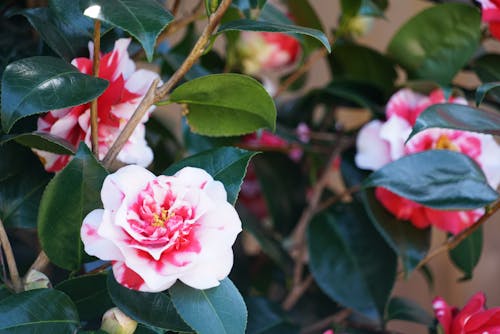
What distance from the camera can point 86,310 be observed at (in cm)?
60

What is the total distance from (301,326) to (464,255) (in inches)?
8.4

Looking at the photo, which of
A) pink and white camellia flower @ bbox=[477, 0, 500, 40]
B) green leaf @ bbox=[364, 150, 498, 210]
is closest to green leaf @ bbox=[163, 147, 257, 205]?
green leaf @ bbox=[364, 150, 498, 210]

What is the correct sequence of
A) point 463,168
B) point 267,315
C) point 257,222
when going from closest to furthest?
point 463,168, point 267,315, point 257,222

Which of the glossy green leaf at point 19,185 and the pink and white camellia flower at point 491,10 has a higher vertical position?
the pink and white camellia flower at point 491,10

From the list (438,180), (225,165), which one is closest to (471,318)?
(438,180)

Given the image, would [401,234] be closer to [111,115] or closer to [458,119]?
[458,119]

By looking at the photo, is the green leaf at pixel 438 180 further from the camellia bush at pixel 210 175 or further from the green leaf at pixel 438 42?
the green leaf at pixel 438 42

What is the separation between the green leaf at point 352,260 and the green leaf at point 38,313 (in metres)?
0.39

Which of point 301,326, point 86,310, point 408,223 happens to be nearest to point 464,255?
point 408,223

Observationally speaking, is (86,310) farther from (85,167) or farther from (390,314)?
(390,314)

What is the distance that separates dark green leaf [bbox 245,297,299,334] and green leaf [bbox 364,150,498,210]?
206 mm

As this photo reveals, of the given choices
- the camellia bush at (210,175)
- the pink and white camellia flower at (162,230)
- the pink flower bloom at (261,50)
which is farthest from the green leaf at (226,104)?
the pink flower bloom at (261,50)

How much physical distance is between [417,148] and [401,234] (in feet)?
0.31

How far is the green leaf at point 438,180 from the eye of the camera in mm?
713
